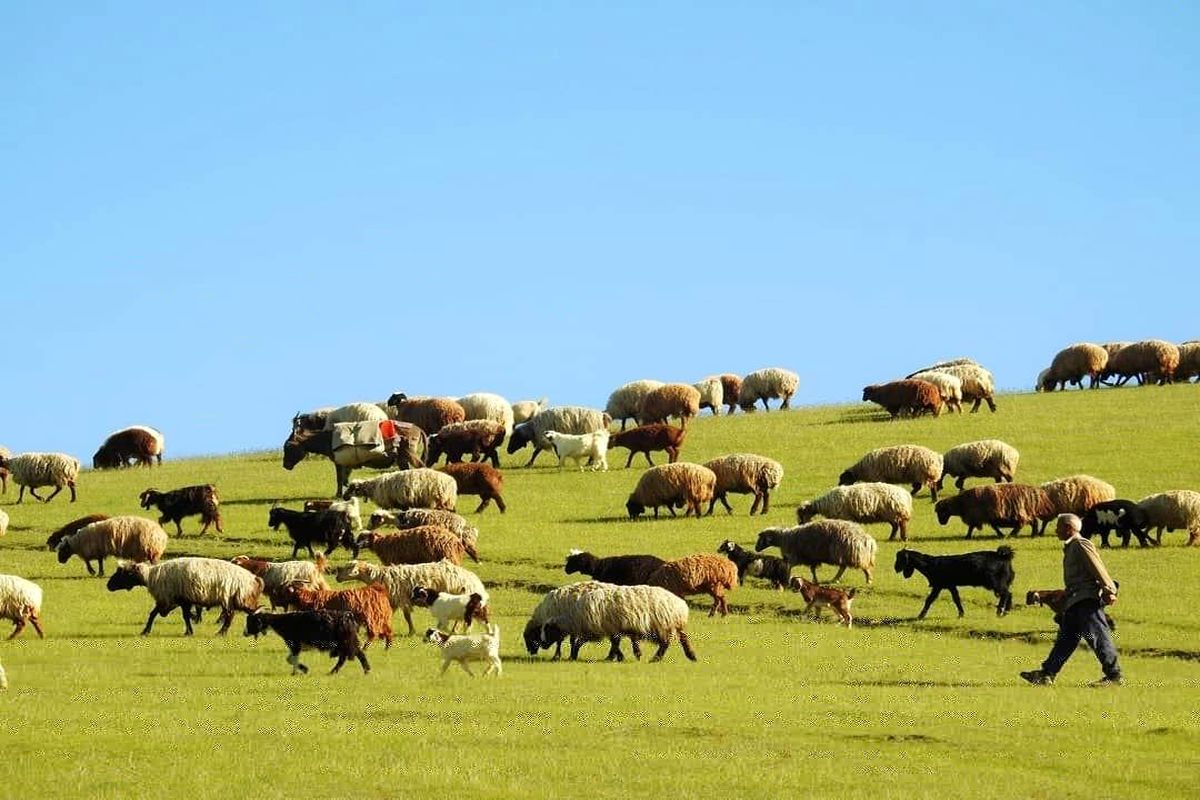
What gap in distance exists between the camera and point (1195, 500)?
32906 mm

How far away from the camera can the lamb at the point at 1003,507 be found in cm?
3428

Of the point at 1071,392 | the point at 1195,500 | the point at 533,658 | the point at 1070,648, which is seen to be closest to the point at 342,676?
the point at 533,658

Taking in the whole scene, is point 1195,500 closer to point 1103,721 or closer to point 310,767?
point 1103,721

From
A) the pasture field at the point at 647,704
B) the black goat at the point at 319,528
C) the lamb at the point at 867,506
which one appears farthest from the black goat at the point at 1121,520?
the black goat at the point at 319,528

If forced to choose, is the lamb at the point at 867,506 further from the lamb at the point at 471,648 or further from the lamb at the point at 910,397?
the lamb at the point at 910,397

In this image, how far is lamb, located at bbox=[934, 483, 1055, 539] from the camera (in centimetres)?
3428

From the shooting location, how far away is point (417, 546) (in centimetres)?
3006

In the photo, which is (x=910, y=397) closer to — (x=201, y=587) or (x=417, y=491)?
(x=417, y=491)

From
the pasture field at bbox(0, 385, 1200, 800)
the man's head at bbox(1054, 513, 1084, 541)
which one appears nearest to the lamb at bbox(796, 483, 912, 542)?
the pasture field at bbox(0, 385, 1200, 800)

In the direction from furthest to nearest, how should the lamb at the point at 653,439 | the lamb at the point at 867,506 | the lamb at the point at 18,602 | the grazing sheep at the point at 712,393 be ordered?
the grazing sheep at the point at 712,393
the lamb at the point at 653,439
the lamb at the point at 867,506
the lamb at the point at 18,602

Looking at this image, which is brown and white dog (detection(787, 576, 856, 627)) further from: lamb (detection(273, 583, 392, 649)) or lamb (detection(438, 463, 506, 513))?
lamb (detection(438, 463, 506, 513))

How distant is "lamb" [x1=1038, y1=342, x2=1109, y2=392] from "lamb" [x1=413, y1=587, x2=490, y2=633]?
4512 cm

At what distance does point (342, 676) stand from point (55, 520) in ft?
77.3

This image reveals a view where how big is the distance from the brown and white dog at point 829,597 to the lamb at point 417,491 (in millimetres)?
13138
